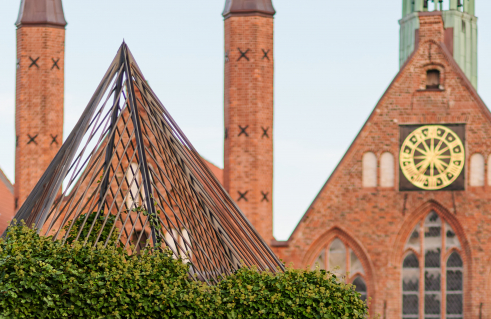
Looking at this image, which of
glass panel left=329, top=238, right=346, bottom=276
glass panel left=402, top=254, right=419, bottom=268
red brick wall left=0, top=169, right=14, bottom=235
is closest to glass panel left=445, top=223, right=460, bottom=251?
glass panel left=402, top=254, right=419, bottom=268

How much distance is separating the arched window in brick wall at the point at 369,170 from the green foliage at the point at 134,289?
13679 millimetres

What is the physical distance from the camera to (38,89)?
34.6 meters

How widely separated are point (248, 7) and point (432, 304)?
441 inches

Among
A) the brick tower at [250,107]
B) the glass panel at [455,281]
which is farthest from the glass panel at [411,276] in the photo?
the brick tower at [250,107]

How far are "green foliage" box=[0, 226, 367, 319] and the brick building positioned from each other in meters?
13.2

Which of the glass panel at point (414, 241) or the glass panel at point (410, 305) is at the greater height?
the glass panel at point (414, 241)

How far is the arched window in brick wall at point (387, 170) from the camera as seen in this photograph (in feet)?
108

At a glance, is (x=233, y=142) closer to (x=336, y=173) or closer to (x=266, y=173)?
(x=266, y=173)

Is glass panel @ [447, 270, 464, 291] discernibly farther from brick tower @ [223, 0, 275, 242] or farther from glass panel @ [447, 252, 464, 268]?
brick tower @ [223, 0, 275, 242]

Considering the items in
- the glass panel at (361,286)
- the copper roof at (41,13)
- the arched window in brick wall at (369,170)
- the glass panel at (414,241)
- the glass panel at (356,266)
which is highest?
the copper roof at (41,13)

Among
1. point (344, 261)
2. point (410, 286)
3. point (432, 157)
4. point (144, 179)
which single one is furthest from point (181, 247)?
point (432, 157)

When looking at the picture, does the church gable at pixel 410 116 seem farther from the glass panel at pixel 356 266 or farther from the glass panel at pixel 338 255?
the glass panel at pixel 356 266

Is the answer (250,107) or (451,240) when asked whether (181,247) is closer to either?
(250,107)

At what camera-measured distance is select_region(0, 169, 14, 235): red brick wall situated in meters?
37.6
